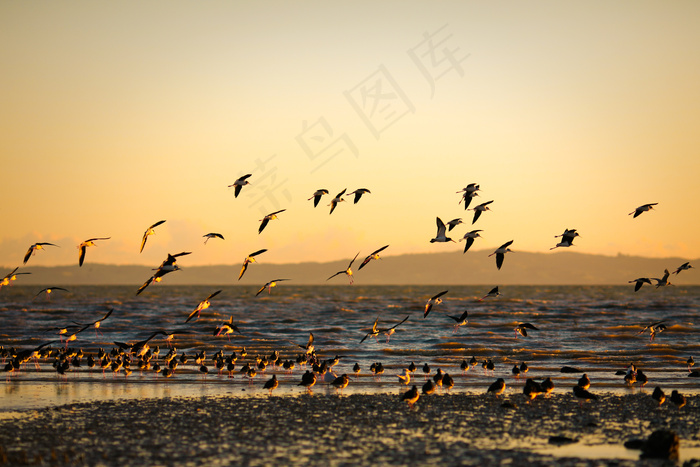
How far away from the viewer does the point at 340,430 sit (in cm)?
1585

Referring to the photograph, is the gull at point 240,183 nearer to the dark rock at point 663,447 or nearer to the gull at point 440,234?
the gull at point 440,234

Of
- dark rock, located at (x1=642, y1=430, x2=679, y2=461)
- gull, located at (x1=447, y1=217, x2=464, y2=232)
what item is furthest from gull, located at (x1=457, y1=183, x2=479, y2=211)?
dark rock, located at (x1=642, y1=430, x2=679, y2=461)

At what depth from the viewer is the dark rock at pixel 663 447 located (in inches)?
525

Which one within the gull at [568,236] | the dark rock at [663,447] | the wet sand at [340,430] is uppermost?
the gull at [568,236]

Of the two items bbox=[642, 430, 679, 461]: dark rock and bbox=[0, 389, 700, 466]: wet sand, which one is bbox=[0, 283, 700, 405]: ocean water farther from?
bbox=[642, 430, 679, 461]: dark rock

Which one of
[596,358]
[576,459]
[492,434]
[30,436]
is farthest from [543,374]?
[30,436]

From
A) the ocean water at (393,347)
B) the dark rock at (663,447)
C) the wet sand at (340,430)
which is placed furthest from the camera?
the ocean water at (393,347)

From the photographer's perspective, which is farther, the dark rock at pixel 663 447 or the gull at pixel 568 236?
the gull at pixel 568 236

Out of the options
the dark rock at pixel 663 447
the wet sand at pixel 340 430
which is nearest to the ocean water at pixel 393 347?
the wet sand at pixel 340 430

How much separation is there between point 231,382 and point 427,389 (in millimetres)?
7799

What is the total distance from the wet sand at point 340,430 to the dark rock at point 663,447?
27 cm

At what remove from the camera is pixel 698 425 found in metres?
16.4

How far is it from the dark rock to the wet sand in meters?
0.27

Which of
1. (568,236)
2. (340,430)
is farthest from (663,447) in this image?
(568,236)
